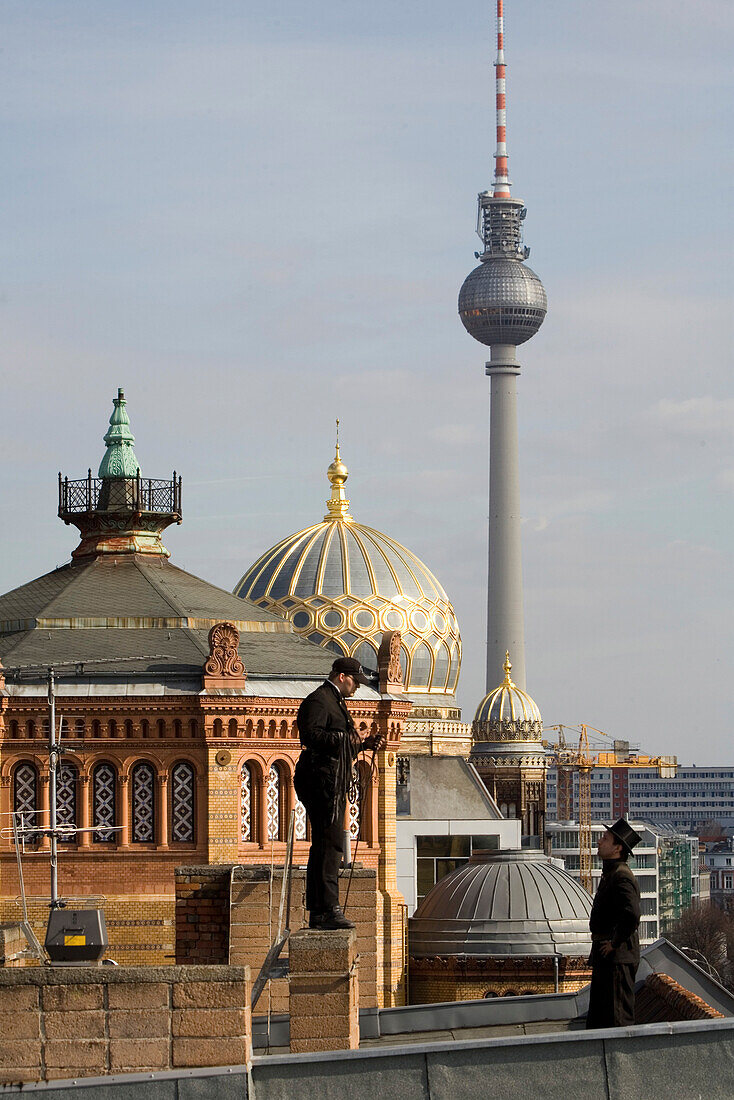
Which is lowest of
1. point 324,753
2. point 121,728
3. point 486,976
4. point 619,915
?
point 486,976

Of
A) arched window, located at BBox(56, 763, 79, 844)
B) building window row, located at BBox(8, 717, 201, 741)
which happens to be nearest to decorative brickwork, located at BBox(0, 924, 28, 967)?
building window row, located at BBox(8, 717, 201, 741)

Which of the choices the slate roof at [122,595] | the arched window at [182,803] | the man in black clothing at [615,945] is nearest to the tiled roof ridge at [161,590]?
the slate roof at [122,595]

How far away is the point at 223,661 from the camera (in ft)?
167

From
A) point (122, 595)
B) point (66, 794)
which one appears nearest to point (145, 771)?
point (66, 794)

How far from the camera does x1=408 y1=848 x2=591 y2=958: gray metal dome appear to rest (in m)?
55.8

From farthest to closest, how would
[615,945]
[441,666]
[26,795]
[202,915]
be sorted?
[441,666] → [26,795] → [202,915] → [615,945]

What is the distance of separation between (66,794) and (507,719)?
78.4m

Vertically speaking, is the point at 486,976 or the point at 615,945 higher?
the point at 615,945

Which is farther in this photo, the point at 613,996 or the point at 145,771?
the point at 145,771

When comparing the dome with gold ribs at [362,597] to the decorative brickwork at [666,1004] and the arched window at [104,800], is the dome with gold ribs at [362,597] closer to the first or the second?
the arched window at [104,800]

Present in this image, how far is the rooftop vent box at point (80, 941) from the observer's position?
49.7 feet

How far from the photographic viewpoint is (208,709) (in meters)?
50.3

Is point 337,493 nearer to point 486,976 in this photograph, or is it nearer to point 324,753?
point 486,976

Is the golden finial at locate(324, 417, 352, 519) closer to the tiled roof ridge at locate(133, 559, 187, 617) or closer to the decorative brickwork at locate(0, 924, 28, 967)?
the tiled roof ridge at locate(133, 559, 187, 617)
